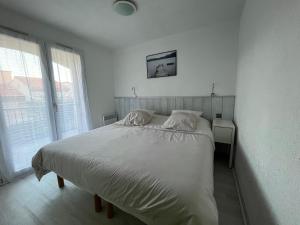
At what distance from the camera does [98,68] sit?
320 centimetres

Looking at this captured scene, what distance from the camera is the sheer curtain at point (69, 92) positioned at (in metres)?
2.39

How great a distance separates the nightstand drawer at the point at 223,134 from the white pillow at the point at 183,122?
0.36 metres

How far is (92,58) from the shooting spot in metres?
3.04

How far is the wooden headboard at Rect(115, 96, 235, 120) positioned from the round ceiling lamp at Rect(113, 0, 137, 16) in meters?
1.73

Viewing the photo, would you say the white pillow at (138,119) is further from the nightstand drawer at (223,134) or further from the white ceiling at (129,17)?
the white ceiling at (129,17)

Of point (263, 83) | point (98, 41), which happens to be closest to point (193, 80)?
point (263, 83)

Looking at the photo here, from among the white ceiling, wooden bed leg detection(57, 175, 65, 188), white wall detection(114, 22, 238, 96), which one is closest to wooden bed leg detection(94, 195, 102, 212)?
wooden bed leg detection(57, 175, 65, 188)

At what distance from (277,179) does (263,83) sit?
0.70 metres

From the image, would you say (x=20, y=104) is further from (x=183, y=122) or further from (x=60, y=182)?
(x=183, y=122)

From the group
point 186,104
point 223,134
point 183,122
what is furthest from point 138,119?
point 223,134

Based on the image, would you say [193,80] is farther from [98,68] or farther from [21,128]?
[21,128]

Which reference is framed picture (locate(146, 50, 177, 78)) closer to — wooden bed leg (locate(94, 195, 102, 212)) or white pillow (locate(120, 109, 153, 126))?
Answer: white pillow (locate(120, 109, 153, 126))

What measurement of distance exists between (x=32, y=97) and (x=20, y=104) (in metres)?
0.19

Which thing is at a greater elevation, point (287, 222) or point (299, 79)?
point (299, 79)
